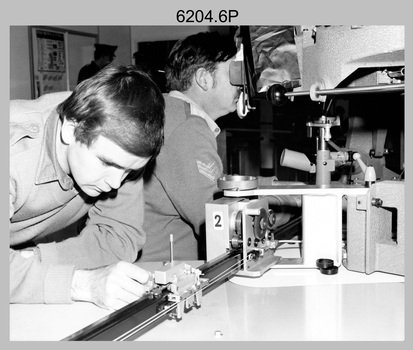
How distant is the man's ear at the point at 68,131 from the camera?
1.42 meters

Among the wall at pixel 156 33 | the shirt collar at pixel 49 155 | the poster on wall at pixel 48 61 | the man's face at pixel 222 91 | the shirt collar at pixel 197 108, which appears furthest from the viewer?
the wall at pixel 156 33

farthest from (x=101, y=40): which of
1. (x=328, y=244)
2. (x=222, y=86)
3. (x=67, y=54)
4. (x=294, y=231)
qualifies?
(x=328, y=244)

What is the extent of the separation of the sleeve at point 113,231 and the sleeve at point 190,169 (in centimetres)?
25

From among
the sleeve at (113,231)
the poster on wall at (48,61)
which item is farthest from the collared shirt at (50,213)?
the poster on wall at (48,61)

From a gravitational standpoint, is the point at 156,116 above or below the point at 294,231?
above

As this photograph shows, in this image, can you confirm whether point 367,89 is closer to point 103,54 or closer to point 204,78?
point 204,78

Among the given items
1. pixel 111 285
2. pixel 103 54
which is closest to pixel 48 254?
pixel 111 285

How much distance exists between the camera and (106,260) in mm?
1649

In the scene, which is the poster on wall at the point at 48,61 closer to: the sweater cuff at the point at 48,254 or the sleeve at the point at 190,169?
the sleeve at the point at 190,169

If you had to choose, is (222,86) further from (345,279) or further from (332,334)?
(332,334)

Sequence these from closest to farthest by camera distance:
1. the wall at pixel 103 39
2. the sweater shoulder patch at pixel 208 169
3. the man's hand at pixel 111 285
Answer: the man's hand at pixel 111 285 → the sweater shoulder patch at pixel 208 169 → the wall at pixel 103 39

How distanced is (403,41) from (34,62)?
12.9 feet

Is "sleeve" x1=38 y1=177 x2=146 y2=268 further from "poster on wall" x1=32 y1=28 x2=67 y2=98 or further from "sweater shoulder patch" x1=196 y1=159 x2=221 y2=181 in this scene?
"poster on wall" x1=32 y1=28 x2=67 y2=98

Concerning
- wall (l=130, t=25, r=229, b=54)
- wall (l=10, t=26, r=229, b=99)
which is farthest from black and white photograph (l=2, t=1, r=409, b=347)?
wall (l=130, t=25, r=229, b=54)
